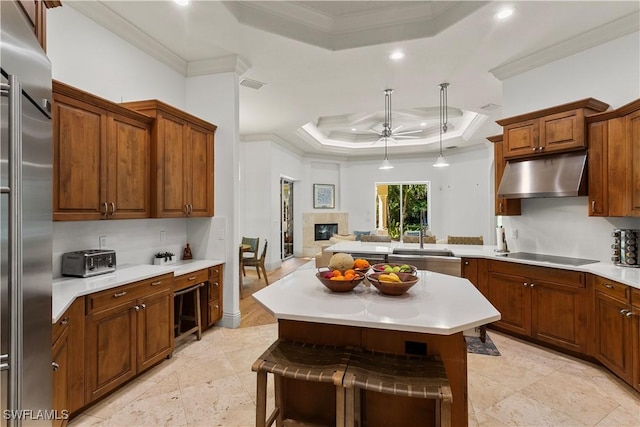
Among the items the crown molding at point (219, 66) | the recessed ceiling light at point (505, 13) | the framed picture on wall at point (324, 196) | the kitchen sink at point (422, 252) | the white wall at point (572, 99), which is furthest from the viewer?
the framed picture on wall at point (324, 196)

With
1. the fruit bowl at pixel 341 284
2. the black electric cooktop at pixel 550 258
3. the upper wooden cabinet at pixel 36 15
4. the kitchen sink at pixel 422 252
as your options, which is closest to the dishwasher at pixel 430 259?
the kitchen sink at pixel 422 252

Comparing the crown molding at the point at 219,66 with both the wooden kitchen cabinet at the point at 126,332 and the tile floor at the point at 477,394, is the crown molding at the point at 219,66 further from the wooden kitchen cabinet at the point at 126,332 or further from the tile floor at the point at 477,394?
the tile floor at the point at 477,394

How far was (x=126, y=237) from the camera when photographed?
3.04 metres

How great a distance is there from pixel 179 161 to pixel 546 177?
3898 millimetres

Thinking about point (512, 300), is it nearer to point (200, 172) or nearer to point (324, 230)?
point (200, 172)

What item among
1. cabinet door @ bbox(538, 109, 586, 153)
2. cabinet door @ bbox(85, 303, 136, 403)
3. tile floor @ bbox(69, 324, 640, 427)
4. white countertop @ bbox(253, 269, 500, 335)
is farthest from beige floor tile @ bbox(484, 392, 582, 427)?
cabinet door @ bbox(85, 303, 136, 403)

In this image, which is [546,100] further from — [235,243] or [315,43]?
[235,243]

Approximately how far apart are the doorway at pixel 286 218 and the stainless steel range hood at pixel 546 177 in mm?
5615

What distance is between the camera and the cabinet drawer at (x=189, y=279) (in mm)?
2963

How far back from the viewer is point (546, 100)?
351 cm

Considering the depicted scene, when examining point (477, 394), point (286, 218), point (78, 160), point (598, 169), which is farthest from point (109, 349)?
point (286, 218)

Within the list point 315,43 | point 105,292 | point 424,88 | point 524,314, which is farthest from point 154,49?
point 524,314

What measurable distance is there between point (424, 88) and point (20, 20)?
4.49 meters

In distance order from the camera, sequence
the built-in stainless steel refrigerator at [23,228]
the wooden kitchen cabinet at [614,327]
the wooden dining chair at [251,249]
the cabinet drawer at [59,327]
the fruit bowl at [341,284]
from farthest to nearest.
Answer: the wooden dining chair at [251,249] → the wooden kitchen cabinet at [614,327] → the fruit bowl at [341,284] → the cabinet drawer at [59,327] → the built-in stainless steel refrigerator at [23,228]
